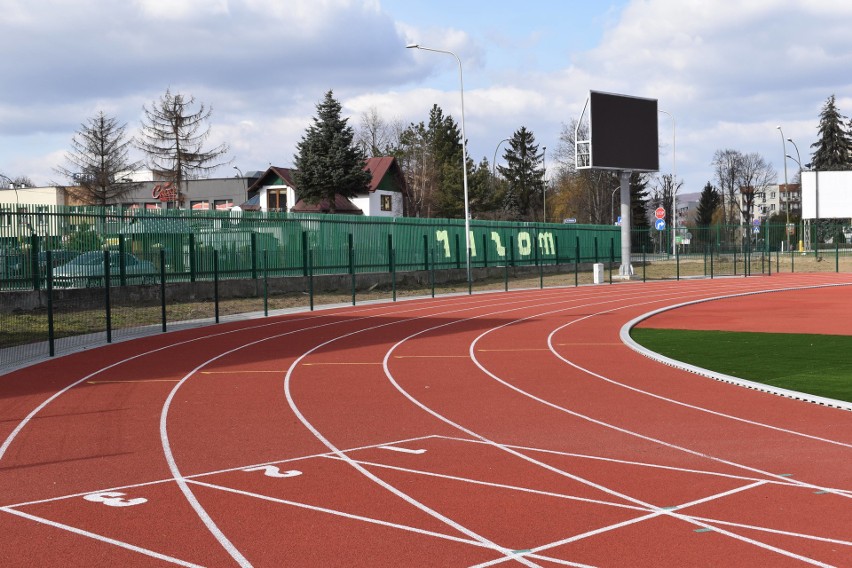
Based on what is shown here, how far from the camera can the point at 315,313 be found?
90.3 feet

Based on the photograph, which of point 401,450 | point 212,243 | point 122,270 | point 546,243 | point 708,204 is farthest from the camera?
point 708,204

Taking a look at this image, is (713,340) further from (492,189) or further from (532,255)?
(492,189)

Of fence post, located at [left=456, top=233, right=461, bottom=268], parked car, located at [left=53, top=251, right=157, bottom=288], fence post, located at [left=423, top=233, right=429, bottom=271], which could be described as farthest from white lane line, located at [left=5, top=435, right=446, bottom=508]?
fence post, located at [left=456, top=233, right=461, bottom=268]

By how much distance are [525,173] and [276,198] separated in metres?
37.2

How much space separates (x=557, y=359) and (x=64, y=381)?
27.7 feet

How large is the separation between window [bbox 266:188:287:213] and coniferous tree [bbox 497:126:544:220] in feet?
111

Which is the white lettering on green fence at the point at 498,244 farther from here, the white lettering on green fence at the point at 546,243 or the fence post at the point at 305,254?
the fence post at the point at 305,254

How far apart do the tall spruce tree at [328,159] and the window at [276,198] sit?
528 inches

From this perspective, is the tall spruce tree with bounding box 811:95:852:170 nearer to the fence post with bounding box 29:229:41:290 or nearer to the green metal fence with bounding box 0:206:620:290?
the green metal fence with bounding box 0:206:620:290

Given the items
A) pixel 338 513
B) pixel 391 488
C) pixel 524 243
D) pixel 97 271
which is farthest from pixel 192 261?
pixel 524 243

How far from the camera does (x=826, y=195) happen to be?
213 ft

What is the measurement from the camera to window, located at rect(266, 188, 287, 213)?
73.2 m

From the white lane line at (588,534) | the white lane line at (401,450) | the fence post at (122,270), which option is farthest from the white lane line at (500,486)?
the fence post at (122,270)

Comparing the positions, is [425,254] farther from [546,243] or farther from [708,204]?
[708,204]
